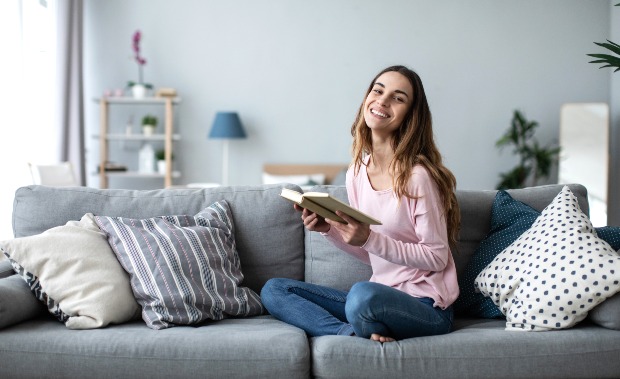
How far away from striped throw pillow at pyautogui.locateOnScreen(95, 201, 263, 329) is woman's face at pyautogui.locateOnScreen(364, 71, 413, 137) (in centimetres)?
61

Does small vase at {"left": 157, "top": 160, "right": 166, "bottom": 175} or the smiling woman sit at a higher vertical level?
the smiling woman

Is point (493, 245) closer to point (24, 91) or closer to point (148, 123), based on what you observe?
point (24, 91)

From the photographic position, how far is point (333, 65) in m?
6.23

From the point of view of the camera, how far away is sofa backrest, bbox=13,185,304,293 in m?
2.36

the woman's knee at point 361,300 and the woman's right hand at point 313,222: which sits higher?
the woman's right hand at point 313,222

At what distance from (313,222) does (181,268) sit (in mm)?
432

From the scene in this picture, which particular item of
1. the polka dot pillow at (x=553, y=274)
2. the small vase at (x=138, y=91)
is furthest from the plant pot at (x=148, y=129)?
the polka dot pillow at (x=553, y=274)

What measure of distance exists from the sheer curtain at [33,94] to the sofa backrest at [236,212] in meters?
2.08

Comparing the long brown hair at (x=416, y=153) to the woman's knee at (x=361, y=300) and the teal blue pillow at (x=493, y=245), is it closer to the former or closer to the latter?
the teal blue pillow at (x=493, y=245)

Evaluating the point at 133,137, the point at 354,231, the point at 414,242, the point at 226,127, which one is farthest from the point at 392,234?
the point at 133,137

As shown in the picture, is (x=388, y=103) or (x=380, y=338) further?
(x=388, y=103)

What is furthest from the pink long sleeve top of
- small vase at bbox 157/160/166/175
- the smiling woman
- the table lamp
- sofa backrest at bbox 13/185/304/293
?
small vase at bbox 157/160/166/175

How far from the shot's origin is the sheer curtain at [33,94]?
4.27 metres

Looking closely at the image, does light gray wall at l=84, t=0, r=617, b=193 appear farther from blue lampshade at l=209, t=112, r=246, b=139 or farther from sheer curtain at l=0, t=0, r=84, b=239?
sheer curtain at l=0, t=0, r=84, b=239
